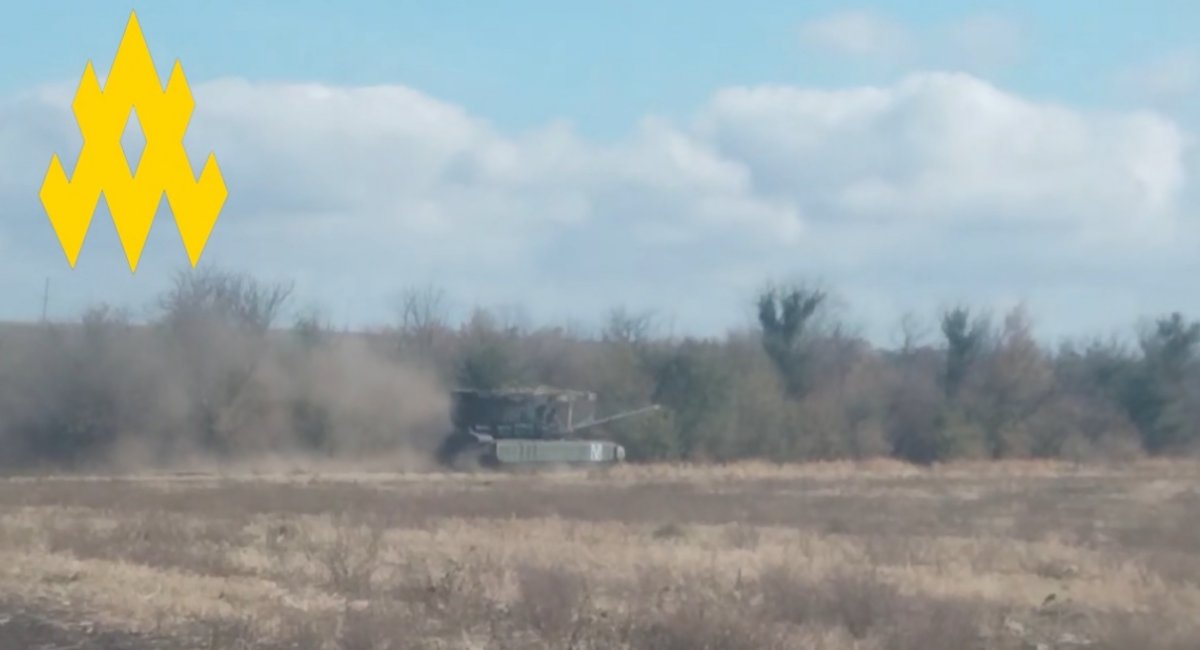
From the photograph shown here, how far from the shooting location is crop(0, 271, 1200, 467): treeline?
65.2 m

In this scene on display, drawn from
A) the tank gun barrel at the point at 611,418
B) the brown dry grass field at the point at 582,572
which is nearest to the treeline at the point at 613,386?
the tank gun barrel at the point at 611,418

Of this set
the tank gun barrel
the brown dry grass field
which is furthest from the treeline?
the brown dry grass field

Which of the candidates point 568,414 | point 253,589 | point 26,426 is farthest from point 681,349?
point 253,589

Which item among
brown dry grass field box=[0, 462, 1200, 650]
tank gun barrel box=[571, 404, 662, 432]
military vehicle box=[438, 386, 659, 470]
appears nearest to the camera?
brown dry grass field box=[0, 462, 1200, 650]

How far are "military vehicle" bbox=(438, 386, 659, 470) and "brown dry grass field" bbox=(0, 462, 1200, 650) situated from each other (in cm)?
2142

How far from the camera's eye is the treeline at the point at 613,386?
65250mm

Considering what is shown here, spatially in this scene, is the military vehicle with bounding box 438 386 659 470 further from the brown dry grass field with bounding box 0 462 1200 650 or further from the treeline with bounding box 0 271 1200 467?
the brown dry grass field with bounding box 0 462 1200 650

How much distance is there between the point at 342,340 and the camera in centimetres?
7456

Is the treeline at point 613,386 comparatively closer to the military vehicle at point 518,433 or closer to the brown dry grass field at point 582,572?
the military vehicle at point 518,433

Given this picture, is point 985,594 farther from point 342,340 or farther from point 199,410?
point 342,340

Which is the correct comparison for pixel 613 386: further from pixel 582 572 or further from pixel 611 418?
pixel 582 572

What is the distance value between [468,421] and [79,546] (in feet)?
146

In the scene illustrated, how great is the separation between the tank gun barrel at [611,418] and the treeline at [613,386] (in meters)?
0.48

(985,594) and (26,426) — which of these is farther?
(26,426)
